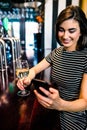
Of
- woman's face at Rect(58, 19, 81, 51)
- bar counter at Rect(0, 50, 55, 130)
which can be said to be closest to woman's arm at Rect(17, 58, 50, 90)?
bar counter at Rect(0, 50, 55, 130)

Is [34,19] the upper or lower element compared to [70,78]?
upper

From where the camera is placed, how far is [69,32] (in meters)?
0.94

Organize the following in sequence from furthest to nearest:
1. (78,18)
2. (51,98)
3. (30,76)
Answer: (30,76) → (78,18) → (51,98)

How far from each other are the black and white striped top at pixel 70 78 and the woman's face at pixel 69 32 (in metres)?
0.06

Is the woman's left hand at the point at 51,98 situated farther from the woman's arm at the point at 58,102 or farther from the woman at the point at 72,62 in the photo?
the woman at the point at 72,62

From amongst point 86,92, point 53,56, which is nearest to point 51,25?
point 53,56

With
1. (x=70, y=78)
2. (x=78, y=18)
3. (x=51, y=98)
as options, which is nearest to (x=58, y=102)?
(x=51, y=98)

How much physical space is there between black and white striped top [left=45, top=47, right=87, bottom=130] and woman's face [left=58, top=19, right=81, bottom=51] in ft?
0.20

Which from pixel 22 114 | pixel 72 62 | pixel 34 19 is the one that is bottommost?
pixel 22 114

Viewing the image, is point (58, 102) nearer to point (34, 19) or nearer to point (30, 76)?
point (30, 76)

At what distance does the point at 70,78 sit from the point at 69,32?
0.23 m

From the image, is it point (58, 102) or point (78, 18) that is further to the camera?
point (78, 18)

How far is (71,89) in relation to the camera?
0.99 meters

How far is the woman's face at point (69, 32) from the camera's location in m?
0.93
